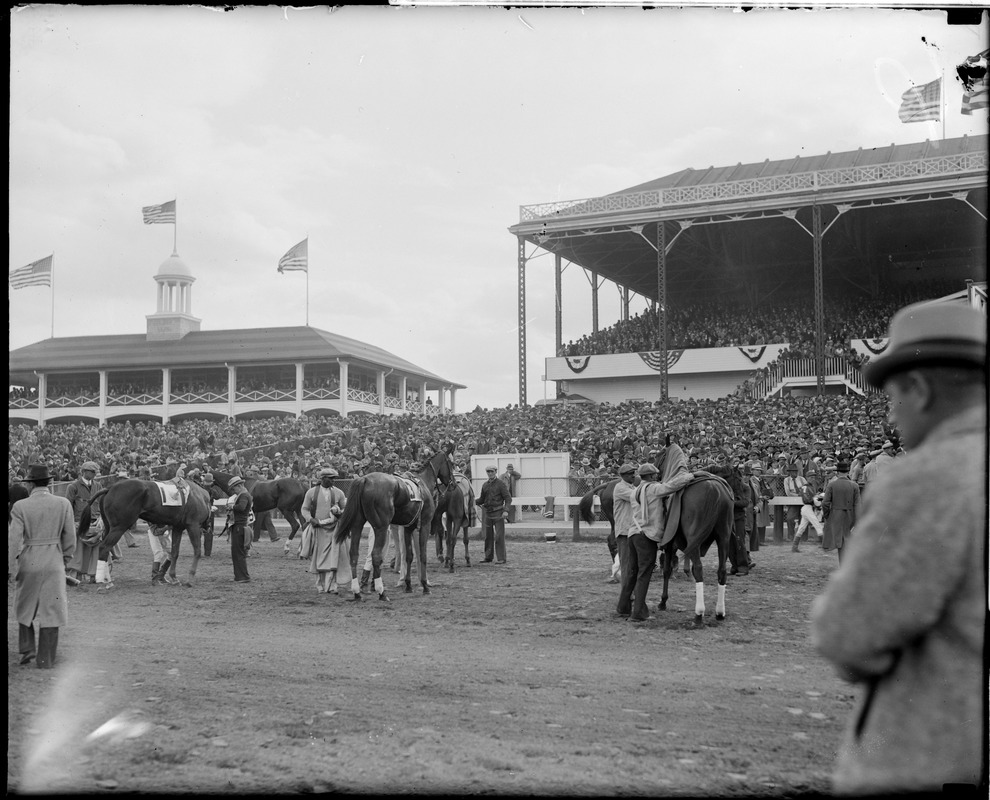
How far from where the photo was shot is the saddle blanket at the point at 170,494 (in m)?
12.4

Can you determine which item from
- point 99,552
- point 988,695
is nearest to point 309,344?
point 99,552

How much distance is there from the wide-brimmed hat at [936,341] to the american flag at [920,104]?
4082 millimetres

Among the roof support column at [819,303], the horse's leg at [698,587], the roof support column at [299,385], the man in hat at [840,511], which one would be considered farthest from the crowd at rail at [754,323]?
the horse's leg at [698,587]

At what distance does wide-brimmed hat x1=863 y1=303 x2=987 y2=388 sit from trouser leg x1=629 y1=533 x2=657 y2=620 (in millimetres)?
7068

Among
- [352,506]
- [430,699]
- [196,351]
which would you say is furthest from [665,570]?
[196,351]

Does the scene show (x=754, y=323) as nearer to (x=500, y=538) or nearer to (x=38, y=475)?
(x=500, y=538)

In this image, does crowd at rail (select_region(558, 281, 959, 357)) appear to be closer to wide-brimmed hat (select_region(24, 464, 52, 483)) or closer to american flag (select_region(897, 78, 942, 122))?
american flag (select_region(897, 78, 942, 122))

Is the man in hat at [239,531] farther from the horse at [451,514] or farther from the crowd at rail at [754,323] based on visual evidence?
the crowd at rail at [754,323]

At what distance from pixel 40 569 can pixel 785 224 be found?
29730mm

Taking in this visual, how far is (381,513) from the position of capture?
34.8 feet

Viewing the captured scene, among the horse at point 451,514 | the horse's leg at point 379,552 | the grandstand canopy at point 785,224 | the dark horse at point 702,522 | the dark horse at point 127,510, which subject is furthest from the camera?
the grandstand canopy at point 785,224

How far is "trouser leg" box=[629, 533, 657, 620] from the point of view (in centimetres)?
912

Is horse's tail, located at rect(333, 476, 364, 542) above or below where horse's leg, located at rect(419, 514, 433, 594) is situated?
above

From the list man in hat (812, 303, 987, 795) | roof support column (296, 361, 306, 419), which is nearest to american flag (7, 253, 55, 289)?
man in hat (812, 303, 987, 795)
